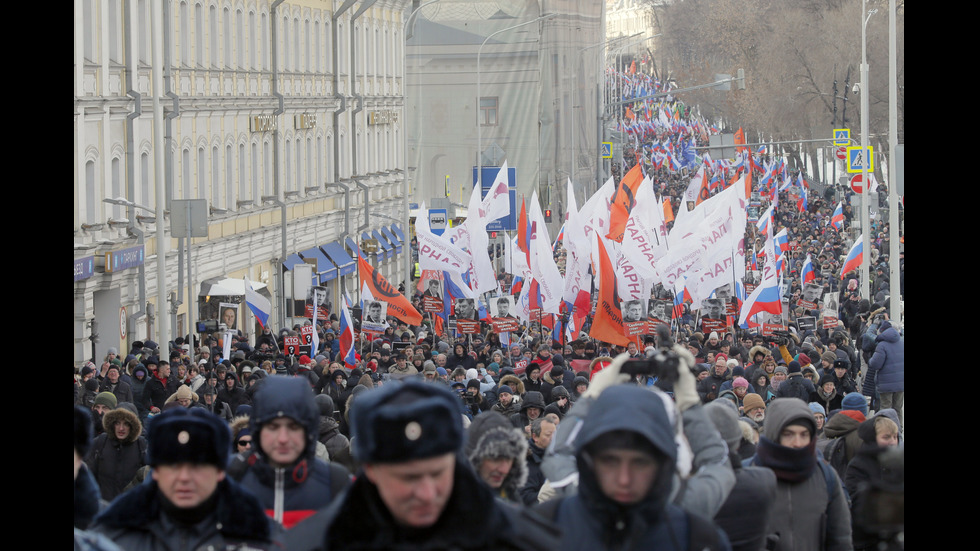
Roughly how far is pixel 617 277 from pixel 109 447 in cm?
1335

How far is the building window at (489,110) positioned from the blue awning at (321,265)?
1840 centimetres

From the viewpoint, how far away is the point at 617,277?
22875 mm

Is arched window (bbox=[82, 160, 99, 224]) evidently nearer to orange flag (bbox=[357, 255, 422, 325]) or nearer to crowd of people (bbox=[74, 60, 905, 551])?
orange flag (bbox=[357, 255, 422, 325])

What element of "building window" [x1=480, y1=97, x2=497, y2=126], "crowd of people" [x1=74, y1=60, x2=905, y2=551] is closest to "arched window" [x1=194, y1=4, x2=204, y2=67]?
"building window" [x1=480, y1=97, x2=497, y2=126]

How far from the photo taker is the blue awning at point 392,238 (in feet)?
161

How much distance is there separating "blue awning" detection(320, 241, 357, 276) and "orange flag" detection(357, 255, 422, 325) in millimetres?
18119

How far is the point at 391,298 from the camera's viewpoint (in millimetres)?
23984

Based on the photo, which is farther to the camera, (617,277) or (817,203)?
(817,203)

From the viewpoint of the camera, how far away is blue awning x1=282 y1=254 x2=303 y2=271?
3976 cm

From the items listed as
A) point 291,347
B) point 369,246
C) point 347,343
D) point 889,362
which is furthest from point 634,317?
point 369,246

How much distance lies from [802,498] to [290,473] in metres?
2.07

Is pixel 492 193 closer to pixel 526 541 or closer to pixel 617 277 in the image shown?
pixel 617 277
